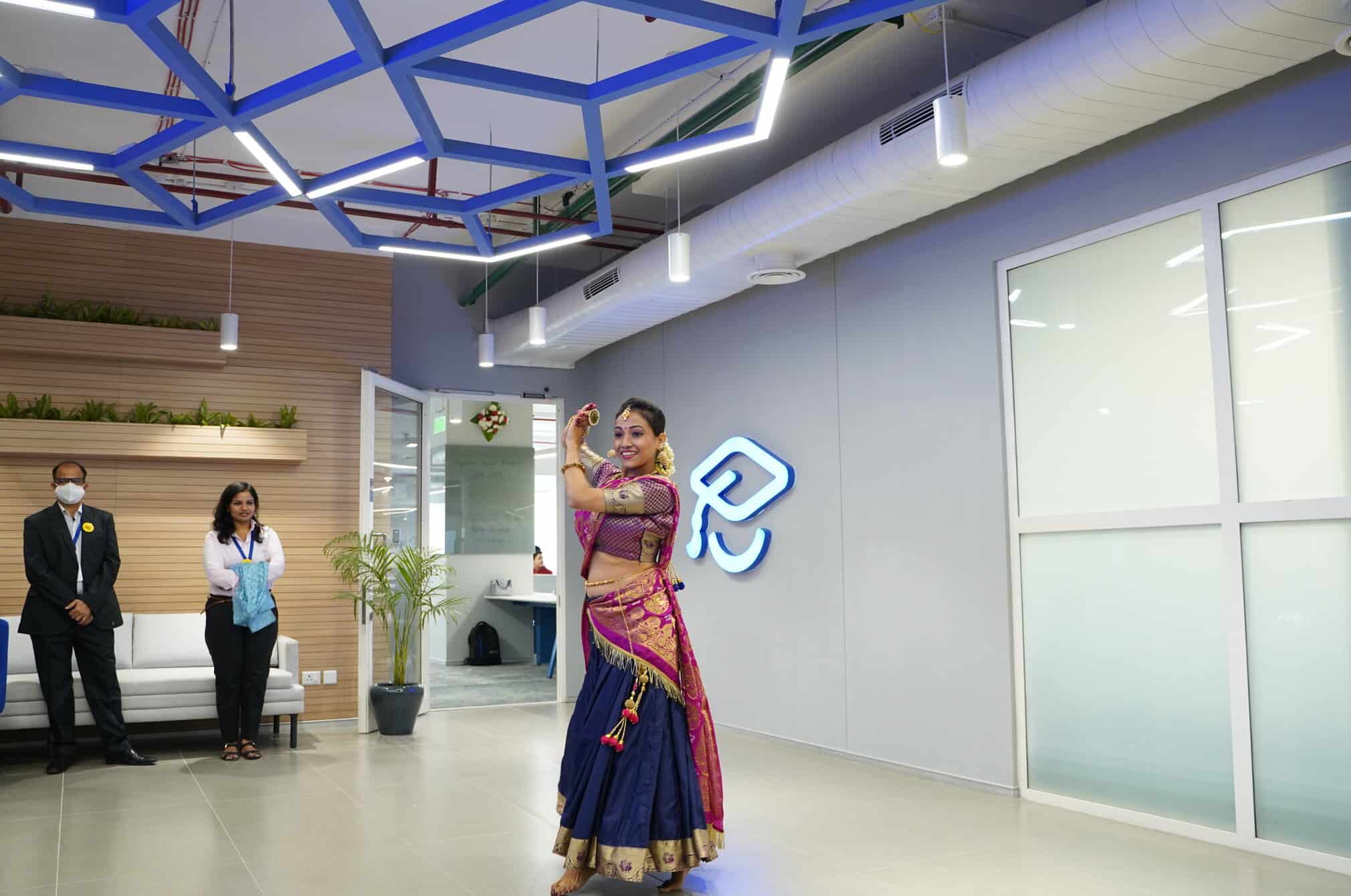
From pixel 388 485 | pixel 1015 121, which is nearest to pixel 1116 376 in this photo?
pixel 1015 121

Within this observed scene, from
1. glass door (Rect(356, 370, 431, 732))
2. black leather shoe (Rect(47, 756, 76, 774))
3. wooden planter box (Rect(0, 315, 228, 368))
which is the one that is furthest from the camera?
glass door (Rect(356, 370, 431, 732))

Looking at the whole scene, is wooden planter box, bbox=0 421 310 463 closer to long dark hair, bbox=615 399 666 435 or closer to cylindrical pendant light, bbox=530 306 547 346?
cylindrical pendant light, bbox=530 306 547 346

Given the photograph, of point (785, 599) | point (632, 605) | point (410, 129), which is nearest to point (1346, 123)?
point (632, 605)

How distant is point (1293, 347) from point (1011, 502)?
1475 mm

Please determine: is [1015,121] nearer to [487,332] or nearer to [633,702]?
[633,702]

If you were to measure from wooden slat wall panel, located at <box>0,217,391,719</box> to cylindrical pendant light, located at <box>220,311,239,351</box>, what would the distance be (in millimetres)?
634

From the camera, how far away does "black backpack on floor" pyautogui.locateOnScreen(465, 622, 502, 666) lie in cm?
1200

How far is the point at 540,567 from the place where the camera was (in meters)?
12.7

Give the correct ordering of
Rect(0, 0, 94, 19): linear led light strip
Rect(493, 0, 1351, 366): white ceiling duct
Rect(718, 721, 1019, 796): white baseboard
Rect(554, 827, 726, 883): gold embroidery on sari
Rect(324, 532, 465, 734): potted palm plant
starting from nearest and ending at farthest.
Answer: Rect(0, 0, 94, 19): linear led light strip
Rect(554, 827, 726, 883): gold embroidery on sari
Rect(493, 0, 1351, 366): white ceiling duct
Rect(718, 721, 1019, 796): white baseboard
Rect(324, 532, 465, 734): potted palm plant

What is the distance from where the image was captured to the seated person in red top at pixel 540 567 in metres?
12.6

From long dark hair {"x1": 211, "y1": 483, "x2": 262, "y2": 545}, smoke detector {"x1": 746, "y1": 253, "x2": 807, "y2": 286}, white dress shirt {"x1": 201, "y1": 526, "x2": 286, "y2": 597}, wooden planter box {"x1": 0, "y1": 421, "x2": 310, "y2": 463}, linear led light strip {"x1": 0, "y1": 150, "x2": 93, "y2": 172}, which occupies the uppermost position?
linear led light strip {"x1": 0, "y1": 150, "x2": 93, "y2": 172}

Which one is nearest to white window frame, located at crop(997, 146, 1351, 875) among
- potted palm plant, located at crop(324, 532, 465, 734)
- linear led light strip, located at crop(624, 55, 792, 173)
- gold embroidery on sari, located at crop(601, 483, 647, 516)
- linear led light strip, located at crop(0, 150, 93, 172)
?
linear led light strip, located at crop(624, 55, 792, 173)

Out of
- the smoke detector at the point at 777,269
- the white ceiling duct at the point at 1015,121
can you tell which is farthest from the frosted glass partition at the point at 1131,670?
the smoke detector at the point at 777,269

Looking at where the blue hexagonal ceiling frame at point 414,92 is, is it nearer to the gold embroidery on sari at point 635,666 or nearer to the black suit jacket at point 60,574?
the black suit jacket at point 60,574
